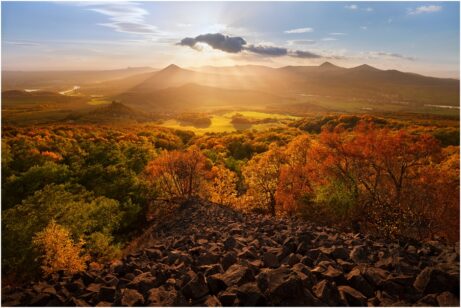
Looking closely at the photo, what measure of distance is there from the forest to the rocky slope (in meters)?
6.73

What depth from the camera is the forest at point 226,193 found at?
29922 mm

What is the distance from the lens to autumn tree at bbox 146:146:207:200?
5434 centimetres

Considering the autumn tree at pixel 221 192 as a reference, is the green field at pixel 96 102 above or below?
above

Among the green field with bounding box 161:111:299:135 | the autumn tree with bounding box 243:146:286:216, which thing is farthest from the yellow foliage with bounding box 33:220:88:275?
the green field with bounding box 161:111:299:135

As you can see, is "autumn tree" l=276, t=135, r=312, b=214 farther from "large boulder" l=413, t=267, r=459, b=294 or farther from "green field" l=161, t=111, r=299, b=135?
"green field" l=161, t=111, r=299, b=135

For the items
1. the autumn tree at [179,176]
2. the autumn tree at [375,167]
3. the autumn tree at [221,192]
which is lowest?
the autumn tree at [221,192]

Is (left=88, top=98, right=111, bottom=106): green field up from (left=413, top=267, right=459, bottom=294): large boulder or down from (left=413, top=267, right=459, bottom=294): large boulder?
up

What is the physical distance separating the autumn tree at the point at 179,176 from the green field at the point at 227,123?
316ft

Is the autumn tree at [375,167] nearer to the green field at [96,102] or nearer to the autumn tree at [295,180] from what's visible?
the autumn tree at [295,180]

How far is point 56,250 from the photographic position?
28.8 meters

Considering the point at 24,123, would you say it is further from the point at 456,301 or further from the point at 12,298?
the point at 456,301

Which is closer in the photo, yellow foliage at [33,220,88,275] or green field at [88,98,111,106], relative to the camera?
yellow foliage at [33,220,88,275]

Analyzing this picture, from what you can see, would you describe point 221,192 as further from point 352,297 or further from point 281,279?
point 352,297

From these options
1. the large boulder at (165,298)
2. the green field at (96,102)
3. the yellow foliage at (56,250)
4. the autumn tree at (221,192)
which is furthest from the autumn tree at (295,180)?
the green field at (96,102)
